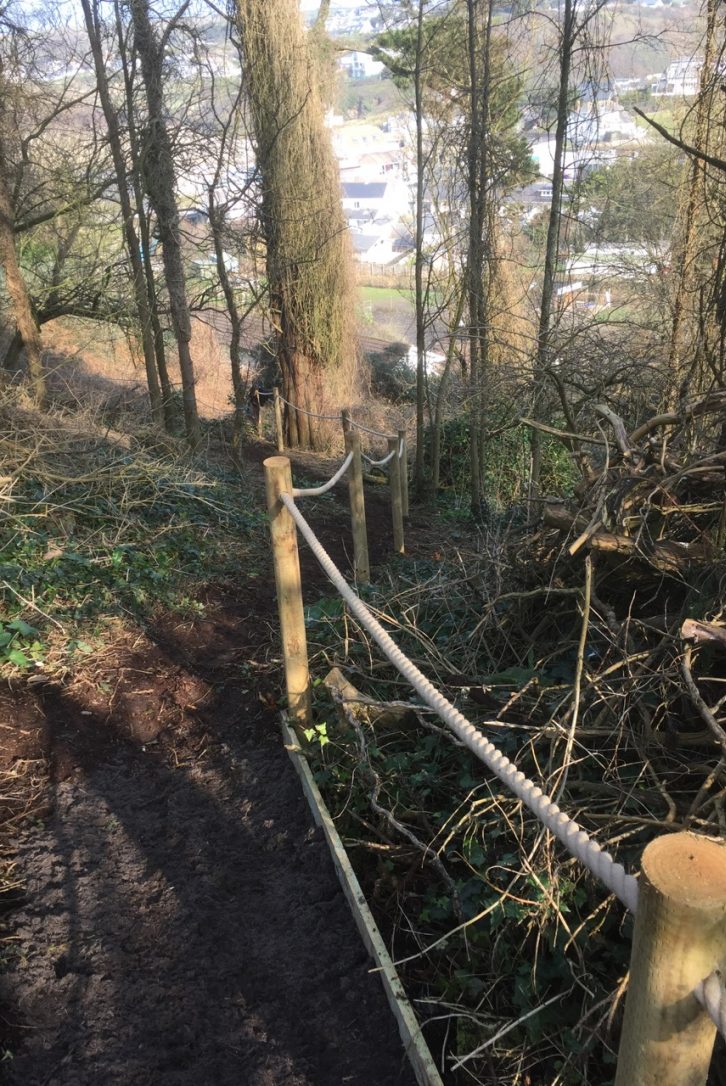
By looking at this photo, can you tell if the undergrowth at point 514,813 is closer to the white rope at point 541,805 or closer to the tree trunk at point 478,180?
the white rope at point 541,805

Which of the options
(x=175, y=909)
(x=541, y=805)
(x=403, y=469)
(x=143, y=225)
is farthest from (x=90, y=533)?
(x=143, y=225)

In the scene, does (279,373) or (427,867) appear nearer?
(427,867)

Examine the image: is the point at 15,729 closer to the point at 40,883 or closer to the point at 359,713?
the point at 40,883

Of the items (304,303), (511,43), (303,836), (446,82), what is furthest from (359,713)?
(304,303)

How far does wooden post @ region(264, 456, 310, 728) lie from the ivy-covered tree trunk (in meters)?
9.06

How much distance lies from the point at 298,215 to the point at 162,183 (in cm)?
270

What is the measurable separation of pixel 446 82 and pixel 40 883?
36.9 feet

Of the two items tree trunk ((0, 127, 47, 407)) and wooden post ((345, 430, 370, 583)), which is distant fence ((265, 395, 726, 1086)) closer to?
wooden post ((345, 430, 370, 583))

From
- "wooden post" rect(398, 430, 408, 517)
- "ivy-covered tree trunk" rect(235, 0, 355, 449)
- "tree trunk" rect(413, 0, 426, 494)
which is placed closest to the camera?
"wooden post" rect(398, 430, 408, 517)

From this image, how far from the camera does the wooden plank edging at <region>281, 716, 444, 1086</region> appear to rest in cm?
208

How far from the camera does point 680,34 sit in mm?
7562

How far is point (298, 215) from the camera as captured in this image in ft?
→ 40.3

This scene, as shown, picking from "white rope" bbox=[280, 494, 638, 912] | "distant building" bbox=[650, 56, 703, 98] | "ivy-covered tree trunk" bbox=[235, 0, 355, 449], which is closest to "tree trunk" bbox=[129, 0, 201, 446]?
"ivy-covered tree trunk" bbox=[235, 0, 355, 449]

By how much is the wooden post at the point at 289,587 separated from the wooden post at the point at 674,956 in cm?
237
